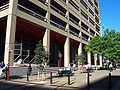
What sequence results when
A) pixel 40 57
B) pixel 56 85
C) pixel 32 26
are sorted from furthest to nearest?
1. pixel 32 26
2. pixel 40 57
3. pixel 56 85

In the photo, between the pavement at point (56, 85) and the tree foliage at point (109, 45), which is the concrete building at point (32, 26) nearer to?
the tree foliage at point (109, 45)

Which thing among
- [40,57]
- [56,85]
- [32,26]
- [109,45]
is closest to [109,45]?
[109,45]

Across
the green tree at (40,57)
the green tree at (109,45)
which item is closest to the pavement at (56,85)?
the green tree at (40,57)

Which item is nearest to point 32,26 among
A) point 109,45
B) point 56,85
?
point 56,85

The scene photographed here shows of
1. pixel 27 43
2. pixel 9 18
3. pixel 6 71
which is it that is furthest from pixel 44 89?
pixel 27 43

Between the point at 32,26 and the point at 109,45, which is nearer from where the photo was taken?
the point at 32,26

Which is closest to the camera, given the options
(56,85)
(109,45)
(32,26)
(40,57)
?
(56,85)

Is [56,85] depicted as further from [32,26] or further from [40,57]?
[32,26]

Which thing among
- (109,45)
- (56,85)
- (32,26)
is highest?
(32,26)

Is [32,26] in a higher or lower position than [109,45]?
higher

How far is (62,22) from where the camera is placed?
28.8 meters

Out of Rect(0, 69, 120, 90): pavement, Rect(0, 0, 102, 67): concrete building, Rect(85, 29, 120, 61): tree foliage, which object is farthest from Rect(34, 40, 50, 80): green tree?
Rect(85, 29, 120, 61): tree foliage

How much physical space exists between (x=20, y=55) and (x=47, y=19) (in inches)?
371

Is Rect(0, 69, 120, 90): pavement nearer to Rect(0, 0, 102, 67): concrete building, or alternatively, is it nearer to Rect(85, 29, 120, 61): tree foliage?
Rect(0, 0, 102, 67): concrete building
